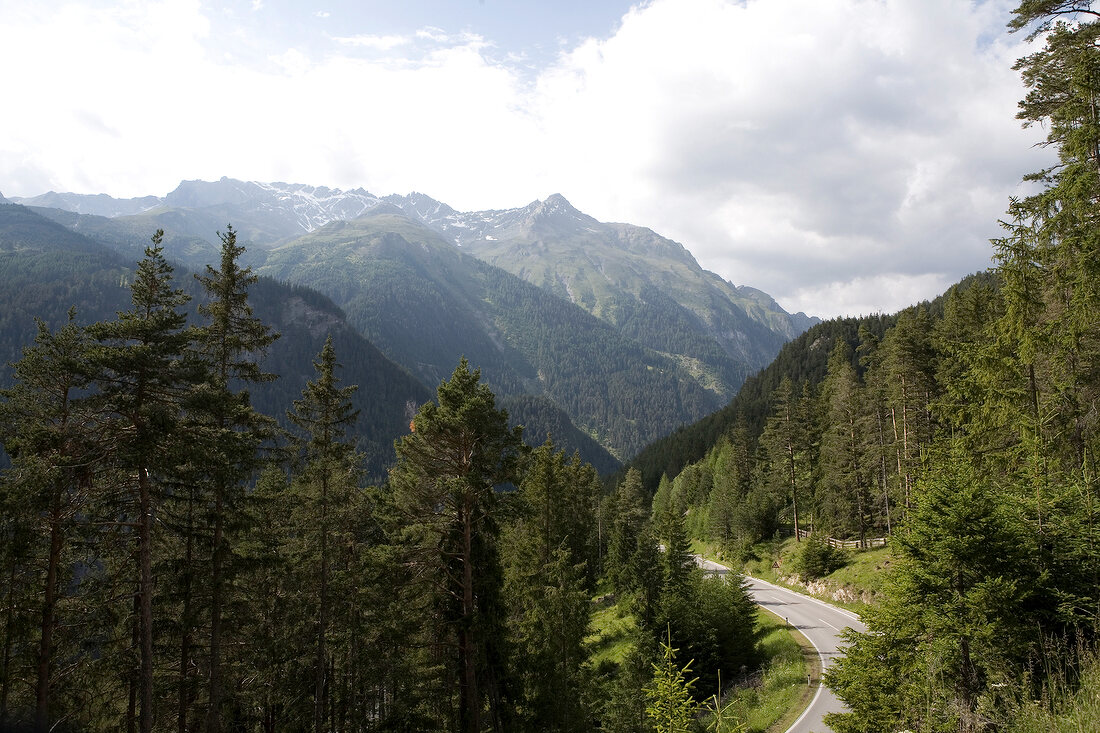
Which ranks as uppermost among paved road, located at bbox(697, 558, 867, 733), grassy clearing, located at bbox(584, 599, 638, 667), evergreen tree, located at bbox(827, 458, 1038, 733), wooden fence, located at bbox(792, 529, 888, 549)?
evergreen tree, located at bbox(827, 458, 1038, 733)

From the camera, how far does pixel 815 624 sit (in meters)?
30.7

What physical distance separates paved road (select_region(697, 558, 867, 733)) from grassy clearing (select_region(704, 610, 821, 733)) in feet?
1.48

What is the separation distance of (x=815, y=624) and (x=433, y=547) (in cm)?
2452

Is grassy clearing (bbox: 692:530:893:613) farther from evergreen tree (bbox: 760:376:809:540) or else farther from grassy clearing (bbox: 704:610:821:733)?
grassy clearing (bbox: 704:610:821:733)

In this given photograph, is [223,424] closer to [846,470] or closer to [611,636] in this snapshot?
[611,636]

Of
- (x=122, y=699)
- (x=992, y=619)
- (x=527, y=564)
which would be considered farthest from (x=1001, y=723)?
(x=122, y=699)

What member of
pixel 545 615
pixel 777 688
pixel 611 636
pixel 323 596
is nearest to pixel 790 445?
pixel 611 636

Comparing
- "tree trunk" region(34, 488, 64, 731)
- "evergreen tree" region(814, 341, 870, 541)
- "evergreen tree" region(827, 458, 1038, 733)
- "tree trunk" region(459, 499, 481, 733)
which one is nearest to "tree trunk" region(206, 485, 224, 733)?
"tree trunk" region(34, 488, 64, 731)

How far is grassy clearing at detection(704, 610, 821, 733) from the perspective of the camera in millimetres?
21266

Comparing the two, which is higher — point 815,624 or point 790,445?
point 790,445

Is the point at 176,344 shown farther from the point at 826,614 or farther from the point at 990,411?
the point at 826,614

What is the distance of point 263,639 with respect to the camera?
2009cm

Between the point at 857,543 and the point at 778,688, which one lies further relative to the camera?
the point at 857,543

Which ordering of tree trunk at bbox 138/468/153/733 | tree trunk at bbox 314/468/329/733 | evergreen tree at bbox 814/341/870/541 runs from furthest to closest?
evergreen tree at bbox 814/341/870/541
tree trunk at bbox 314/468/329/733
tree trunk at bbox 138/468/153/733
